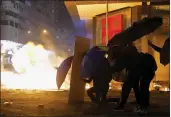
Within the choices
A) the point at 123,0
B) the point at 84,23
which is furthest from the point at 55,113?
the point at 84,23

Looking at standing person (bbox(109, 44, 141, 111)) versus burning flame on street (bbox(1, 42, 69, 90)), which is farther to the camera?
burning flame on street (bbox(1, 42, 69, 90))

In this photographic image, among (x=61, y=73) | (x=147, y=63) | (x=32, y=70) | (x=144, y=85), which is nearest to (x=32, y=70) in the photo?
(x=32, y=70)

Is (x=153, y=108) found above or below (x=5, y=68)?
above

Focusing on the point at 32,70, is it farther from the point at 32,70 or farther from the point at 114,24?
the point at 114,24

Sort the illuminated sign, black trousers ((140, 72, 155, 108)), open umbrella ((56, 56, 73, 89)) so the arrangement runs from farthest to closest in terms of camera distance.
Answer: the illuminated sign
open umbrella ((56, 56, 73, 89))
black trousers ((140, 72, 155, 108))

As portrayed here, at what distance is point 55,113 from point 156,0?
12.0 meters

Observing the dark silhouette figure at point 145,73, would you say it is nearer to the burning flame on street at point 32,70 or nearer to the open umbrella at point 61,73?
the open umbrella at point 61,73

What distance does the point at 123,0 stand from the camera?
17.7 m

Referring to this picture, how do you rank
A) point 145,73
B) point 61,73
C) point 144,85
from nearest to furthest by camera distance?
point 145,73
point 144,85
point 61,73

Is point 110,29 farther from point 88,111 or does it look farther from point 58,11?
point 58,11

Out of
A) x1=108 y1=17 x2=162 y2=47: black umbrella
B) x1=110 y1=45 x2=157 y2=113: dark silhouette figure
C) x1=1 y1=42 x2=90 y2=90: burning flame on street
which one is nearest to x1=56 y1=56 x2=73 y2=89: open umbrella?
x1=110 y1=45 x2=157 y2=113: dark silhouette figure

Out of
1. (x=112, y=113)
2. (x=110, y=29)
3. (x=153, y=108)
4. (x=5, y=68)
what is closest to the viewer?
(x=112, y=113)

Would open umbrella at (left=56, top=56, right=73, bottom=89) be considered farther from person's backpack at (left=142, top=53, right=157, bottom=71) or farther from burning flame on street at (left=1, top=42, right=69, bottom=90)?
burning flame on street at (left=1, top=42, right=69, bottom=90)

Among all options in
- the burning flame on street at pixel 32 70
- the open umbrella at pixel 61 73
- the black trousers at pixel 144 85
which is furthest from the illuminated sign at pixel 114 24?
the black trousers at pixel 144 85
